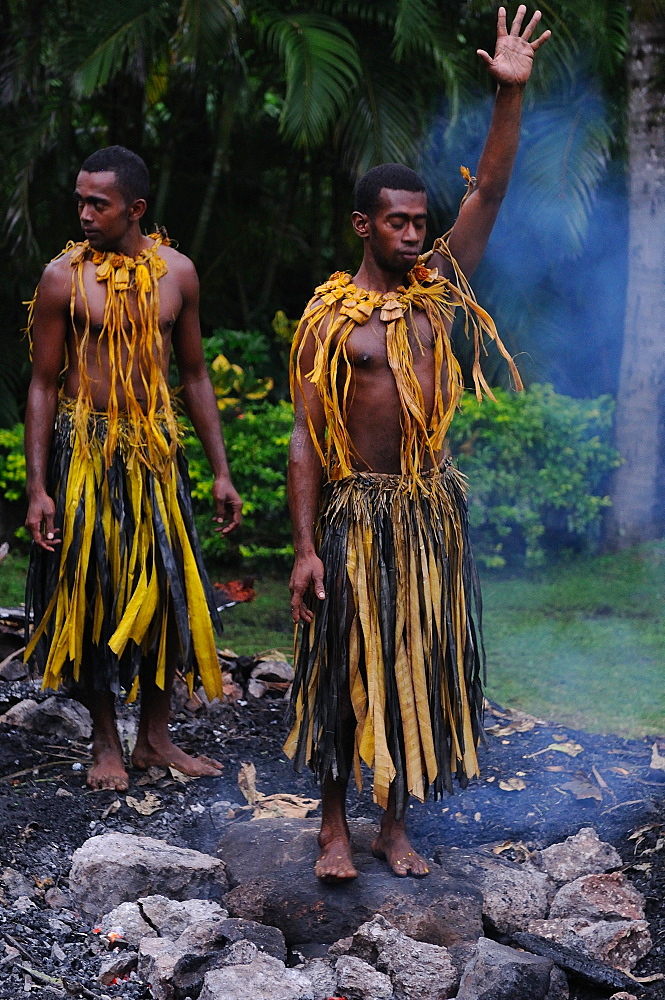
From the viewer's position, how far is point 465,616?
324 centimetres

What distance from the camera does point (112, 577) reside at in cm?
389

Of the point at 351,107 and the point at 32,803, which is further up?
the point at 351,107

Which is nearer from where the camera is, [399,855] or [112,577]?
[399,855]

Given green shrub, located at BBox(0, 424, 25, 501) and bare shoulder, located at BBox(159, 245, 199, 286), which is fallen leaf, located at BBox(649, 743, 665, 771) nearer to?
bare shoulder, located at BBox(159, 245, 199, 286)

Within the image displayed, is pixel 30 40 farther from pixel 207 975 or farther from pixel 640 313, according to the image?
pixel 207 975

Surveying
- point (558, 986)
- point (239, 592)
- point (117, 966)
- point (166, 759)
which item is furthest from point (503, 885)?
point (239, 592)

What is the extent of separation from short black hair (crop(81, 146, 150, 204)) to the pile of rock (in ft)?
6.70

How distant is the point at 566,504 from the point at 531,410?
635mm

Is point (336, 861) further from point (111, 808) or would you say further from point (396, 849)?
point (111, 808)

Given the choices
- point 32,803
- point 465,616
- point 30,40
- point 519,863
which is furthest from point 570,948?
point 30,40

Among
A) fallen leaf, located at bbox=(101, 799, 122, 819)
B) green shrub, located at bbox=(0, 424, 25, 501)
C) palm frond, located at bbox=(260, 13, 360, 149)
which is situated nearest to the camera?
fallen leaf, located at bbox=(101, 799, 122, 819)

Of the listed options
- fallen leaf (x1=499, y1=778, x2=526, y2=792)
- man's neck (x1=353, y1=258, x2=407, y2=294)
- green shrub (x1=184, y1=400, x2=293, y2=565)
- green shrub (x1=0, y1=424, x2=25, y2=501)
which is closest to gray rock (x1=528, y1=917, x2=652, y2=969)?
fallen leaf (x1=499, y1=778, x2=526, y2=792)

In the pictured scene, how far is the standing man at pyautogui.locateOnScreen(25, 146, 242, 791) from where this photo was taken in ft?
12.4

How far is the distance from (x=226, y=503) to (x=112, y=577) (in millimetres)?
482
